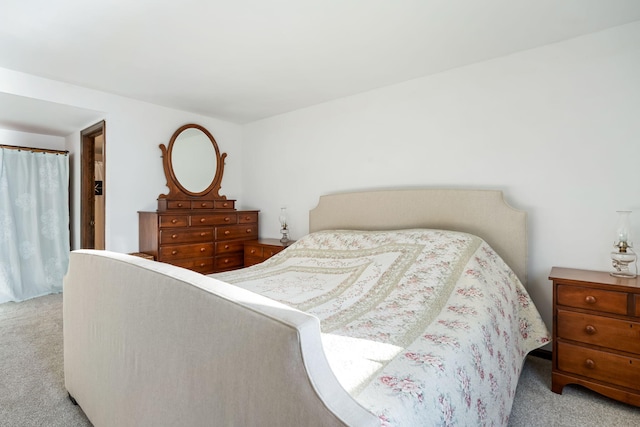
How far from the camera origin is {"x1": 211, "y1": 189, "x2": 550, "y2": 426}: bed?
96cm

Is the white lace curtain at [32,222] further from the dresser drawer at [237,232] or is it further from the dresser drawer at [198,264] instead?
the dresser drawer at [237,232]

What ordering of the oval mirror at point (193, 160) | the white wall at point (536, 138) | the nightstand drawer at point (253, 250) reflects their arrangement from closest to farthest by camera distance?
the white wall at point (536, 138)
the nightstand drawer at point (253, 250)
the oval mirror at point (193, 160)

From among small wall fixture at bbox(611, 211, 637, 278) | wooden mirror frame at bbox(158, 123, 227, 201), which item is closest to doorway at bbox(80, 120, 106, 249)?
wooden mirror frame at bbox(158, 123, 227, 201)

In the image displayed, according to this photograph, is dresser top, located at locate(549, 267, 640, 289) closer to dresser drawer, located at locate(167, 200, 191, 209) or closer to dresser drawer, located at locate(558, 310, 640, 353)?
dresser drawer, located at locate(558, 310, 640, 353)

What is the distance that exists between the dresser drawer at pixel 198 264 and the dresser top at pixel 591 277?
10.0 feet

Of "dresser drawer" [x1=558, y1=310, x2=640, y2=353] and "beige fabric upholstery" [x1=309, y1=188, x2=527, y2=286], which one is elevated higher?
"beige fabric upholstery" [x1=309, y1=188, x2=527, y2=286]

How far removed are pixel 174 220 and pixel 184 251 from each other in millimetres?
339

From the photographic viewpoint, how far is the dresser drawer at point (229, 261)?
3.61 metres

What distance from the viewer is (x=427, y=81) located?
2.79 m

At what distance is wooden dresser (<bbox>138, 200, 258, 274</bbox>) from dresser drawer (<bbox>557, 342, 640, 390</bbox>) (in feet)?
10.1

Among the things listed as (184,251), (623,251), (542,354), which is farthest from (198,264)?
(623,251)

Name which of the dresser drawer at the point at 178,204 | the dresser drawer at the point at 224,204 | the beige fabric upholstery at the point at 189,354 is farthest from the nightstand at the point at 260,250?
the beige fabric upholstery at the point at 189,354

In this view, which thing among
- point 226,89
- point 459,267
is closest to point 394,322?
point 459,267

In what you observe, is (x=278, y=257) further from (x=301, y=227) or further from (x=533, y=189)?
(x=533, y=189)
